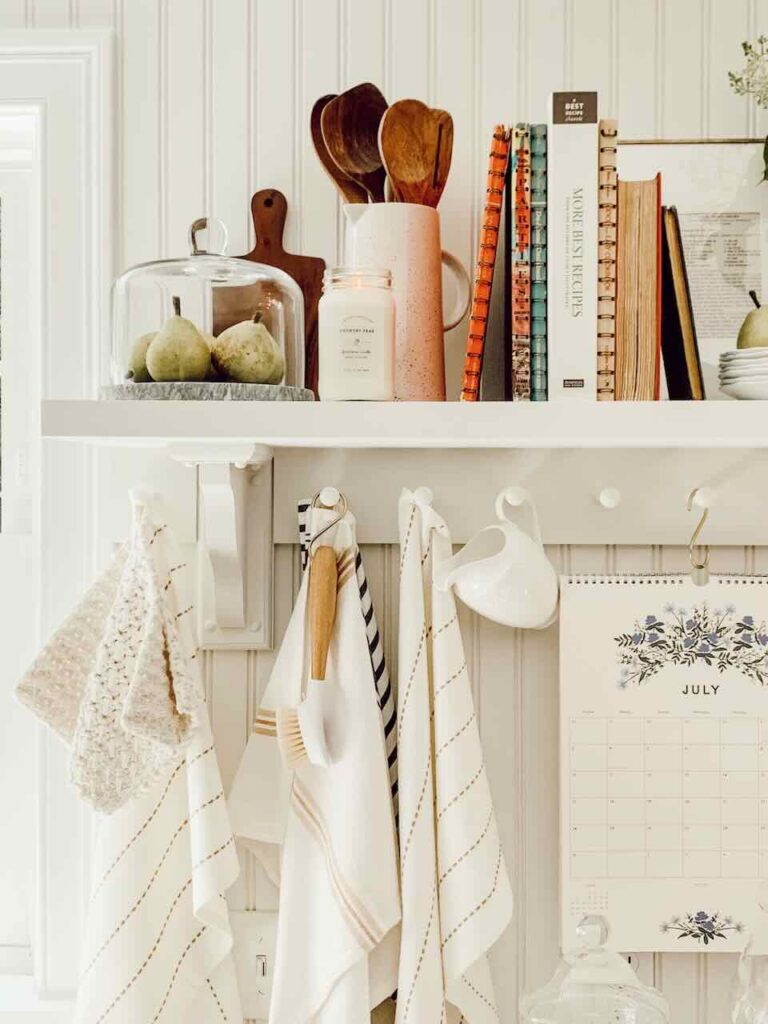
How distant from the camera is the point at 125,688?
100cm

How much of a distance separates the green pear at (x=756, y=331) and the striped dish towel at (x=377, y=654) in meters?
0.40

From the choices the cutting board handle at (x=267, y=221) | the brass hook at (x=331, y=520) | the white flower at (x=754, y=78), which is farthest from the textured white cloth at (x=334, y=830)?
the white flower at (x=754, y=78)

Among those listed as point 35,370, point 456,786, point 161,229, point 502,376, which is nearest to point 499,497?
point 502,376

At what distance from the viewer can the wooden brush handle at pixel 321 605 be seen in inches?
40.6

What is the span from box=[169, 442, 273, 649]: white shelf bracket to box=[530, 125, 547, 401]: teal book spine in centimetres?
26

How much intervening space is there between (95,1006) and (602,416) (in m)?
0.70

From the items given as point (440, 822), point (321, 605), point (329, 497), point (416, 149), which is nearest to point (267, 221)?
point (416, 149)

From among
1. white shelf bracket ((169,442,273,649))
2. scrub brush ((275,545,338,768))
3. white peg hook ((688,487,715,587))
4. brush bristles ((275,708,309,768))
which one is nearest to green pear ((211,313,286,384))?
white shelf bracket ((169,442,273,649))

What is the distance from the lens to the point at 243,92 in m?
1.12

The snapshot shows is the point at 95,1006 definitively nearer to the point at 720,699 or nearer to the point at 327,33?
the point at 720,699

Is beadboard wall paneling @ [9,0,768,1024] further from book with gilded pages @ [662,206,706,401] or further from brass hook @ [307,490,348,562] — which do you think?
book with gilded pages @ [662,206,706,401]

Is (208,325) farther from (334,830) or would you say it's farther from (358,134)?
(334,830)

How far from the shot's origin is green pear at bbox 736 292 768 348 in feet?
3.10

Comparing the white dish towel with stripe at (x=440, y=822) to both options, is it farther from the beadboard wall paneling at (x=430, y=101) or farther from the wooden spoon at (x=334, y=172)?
the wooden spoon at (x=334, y=172)
